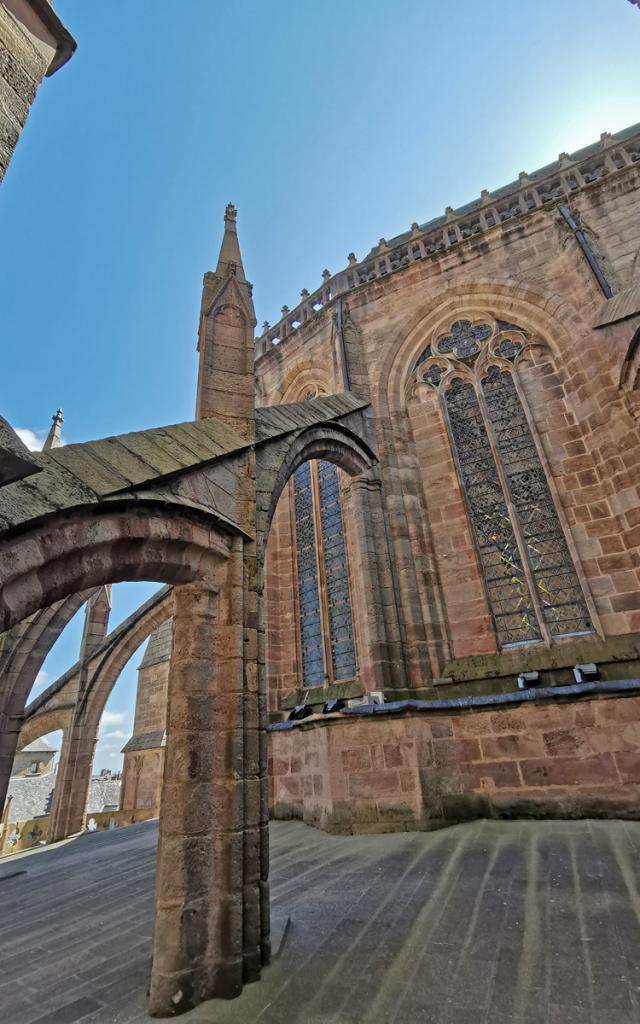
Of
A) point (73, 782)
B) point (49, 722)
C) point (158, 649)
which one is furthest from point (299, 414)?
point (158, 649)

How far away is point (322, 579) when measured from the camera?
7.73 metres

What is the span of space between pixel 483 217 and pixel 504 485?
569 centimetres

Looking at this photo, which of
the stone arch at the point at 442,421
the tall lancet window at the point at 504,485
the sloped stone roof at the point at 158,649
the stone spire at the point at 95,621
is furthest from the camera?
the sloped stone roof at the point at 158,649

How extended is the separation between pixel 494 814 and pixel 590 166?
429 inches

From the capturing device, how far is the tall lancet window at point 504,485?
6102mm

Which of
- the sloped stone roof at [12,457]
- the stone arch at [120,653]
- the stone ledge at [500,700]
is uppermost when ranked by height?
the stone arch at [120,653]

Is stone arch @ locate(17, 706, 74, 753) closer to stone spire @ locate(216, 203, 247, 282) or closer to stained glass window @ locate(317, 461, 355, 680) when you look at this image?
stained glass window @ locate(317, 461, 355, 680)

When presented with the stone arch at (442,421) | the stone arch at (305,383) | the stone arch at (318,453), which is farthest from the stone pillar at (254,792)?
the stone arch at (305,383)

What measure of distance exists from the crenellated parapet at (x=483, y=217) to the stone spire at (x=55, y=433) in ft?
16.2

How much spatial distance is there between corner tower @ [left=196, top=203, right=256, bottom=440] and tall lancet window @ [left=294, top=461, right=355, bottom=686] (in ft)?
14.1

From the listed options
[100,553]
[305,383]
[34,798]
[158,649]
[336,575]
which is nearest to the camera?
[100,553]

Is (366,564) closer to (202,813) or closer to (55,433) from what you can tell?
(202,813)

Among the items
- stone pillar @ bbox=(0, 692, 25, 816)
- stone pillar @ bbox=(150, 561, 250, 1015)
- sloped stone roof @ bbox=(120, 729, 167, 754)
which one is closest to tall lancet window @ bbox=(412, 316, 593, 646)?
stone pillar @ bbox=(150, 561, 250, 1015)

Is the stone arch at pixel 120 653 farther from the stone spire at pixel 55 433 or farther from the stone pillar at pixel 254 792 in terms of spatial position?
the stone pillar at pixel 254 792
